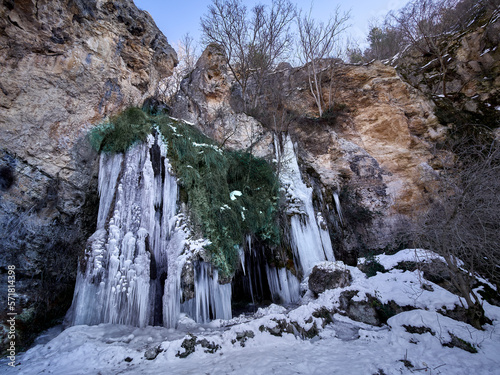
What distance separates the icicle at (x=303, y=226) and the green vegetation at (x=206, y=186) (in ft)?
2.60

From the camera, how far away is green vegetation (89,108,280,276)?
20.0 ft

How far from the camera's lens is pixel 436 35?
13070 millimetres

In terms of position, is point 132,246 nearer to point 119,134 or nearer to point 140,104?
point 119,134

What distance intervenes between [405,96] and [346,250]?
25.2 ft

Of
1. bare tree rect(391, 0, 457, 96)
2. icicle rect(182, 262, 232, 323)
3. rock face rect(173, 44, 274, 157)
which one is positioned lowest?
icicle rect(182, 262, 232, 323)

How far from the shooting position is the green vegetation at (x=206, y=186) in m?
6.09

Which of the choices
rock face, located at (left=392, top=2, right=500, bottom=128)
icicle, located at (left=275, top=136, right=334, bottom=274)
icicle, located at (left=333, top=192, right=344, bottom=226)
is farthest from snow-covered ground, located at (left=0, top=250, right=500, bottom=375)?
rock face, located at (left=392, top=2, right=500, bottom=128)

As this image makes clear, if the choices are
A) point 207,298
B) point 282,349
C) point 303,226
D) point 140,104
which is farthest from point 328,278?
point 140,104

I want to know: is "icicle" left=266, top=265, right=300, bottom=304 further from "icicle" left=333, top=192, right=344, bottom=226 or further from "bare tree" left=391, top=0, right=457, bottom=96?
"bare tree" left=391, top=0, right=457, bottom=96

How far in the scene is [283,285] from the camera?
735cm

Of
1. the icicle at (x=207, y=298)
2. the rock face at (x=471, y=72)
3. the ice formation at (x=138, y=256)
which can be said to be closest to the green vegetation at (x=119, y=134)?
the ice formation at (x=138, y=256)

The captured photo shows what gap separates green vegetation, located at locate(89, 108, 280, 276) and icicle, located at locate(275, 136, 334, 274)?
792 millimetres

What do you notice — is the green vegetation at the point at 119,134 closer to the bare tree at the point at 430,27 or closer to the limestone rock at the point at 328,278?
the limestone rock at the point at 328,278

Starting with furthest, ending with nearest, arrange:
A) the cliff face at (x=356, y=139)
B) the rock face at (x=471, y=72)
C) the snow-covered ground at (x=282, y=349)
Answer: the rock face at (x=471, y=72), the cliff face at (x=356, y=139), the snow-covered ground at (x=282, y=349)
